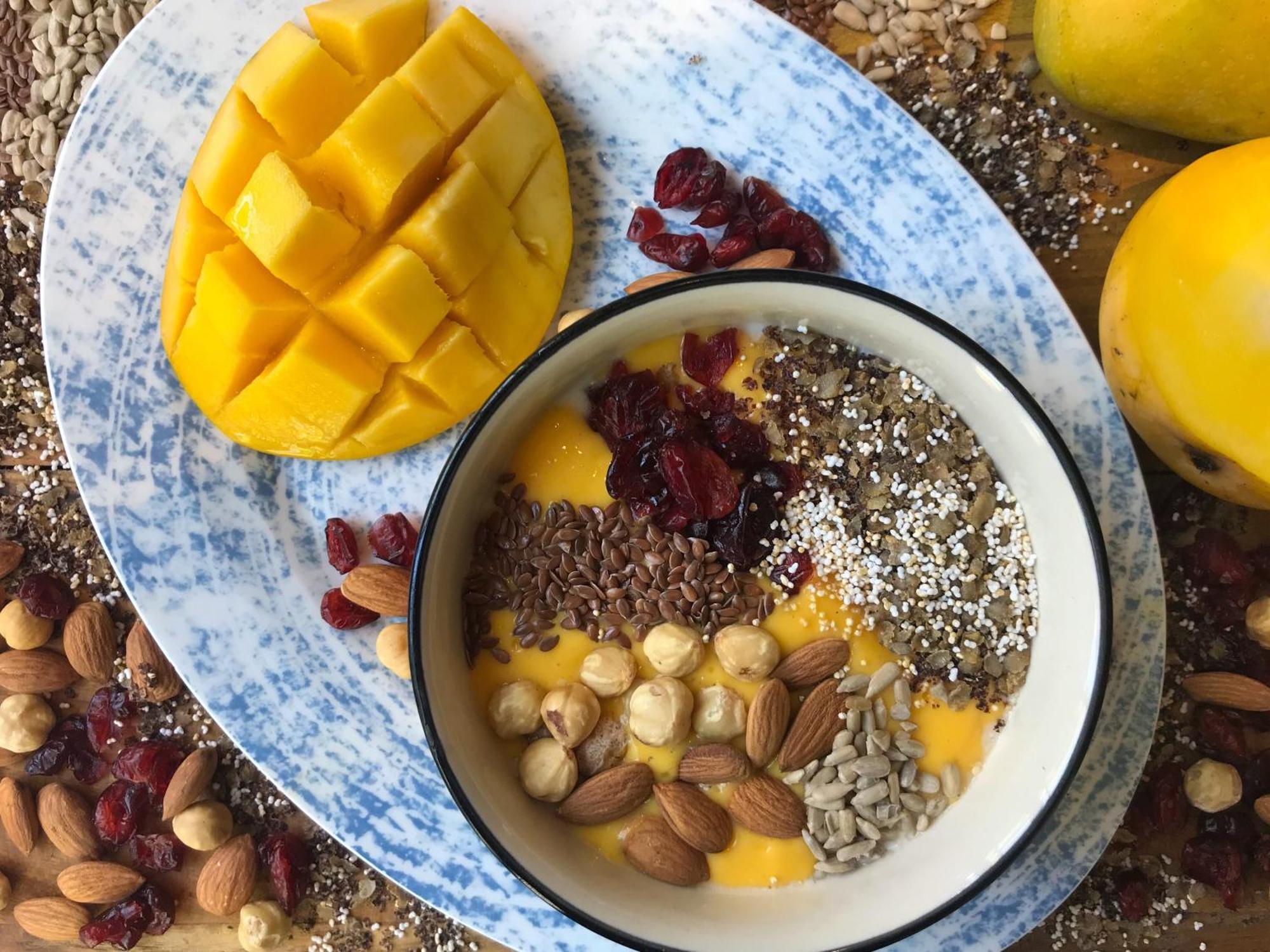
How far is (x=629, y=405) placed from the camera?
1026 millimetres

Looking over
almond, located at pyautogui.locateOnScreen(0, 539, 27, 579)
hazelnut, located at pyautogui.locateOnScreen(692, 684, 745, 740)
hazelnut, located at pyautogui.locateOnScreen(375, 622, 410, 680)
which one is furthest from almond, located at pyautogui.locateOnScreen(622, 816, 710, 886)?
almond, located at pyautogui.locateOnScreen(0, 539, 27, 579)

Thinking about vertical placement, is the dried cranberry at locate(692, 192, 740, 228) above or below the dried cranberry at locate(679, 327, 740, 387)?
above

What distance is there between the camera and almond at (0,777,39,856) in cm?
123

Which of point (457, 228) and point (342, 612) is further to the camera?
point (342, 612)

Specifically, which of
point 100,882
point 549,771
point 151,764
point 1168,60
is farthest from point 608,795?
point 1168,60

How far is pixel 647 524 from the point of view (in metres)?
1.05

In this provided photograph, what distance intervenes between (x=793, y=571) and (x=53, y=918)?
1.10 metres

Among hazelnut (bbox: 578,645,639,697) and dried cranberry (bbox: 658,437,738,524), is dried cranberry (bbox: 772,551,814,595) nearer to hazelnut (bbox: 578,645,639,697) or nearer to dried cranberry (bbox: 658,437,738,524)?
dried cranberry (bbox: 658,437,738,524)

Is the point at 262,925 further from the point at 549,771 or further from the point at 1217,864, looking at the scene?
the point at 1217,864

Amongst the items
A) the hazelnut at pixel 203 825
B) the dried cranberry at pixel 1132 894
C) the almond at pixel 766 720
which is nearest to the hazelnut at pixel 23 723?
the hazelnut at pixel 203 825

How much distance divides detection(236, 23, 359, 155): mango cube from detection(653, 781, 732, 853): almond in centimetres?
84

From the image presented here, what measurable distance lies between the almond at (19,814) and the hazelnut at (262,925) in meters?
0.32

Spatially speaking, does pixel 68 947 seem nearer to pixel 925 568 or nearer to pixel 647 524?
pixel 647 524

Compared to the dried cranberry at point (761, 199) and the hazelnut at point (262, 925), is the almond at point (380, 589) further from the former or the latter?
the dried cranberry at point (761, 199)
